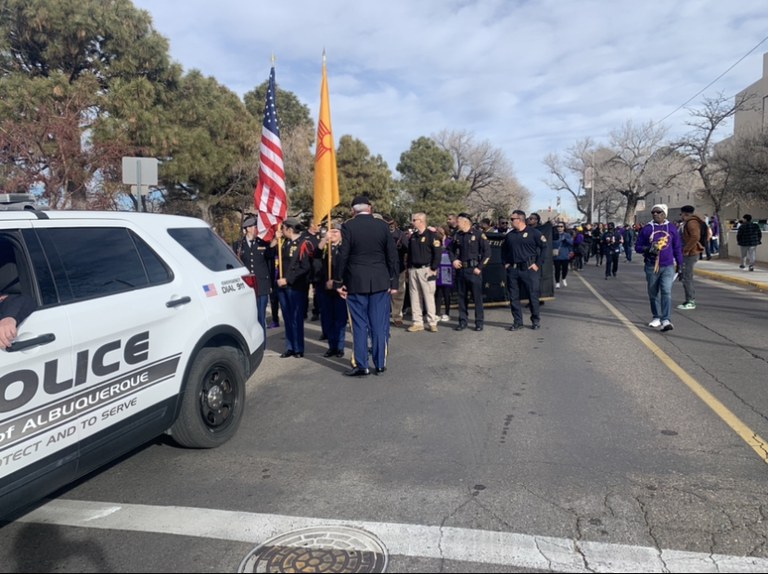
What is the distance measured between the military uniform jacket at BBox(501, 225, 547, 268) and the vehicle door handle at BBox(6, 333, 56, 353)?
752 cm

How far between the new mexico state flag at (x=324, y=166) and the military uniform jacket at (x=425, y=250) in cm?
173

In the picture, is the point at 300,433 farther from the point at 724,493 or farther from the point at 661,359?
the point at 661,359

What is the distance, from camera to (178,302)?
405 centimetres

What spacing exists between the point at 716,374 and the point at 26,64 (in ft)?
64.9

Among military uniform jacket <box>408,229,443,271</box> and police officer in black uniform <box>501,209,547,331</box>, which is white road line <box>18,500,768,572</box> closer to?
military uniform jacket <box>408,229,443,271</box>

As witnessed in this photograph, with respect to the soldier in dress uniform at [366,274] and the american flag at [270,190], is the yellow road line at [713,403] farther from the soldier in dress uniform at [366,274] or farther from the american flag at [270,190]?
the american flag at [270,190]

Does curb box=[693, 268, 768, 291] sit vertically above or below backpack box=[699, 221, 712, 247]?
below

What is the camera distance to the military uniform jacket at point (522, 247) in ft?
30.9

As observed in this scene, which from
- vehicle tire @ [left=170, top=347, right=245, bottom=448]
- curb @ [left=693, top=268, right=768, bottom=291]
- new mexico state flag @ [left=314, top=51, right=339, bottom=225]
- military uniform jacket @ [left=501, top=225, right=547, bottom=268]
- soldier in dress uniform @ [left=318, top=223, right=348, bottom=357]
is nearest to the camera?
vehicle tire @ [left=170, top=347, right=245, bottom=448]

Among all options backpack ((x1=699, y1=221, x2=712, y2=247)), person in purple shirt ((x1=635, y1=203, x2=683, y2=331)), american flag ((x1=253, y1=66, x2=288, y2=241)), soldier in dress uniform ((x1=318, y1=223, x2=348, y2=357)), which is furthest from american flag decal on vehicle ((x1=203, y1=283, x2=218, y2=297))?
backpack ((x1=699, y1=221, x2=712, y2=247))

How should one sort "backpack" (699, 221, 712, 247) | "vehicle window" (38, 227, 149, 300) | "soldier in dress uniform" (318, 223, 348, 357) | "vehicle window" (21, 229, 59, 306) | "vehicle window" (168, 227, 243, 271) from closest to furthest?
A: "vehicle window" (21, 229, 59, 306)
"vehicle window" (38, 227, 149, 300)
"vehicle window" (168, 227, 243, 271)
"soldier in dress uniform" (318, 223, 348, 357)
"backpack" (699, 221, 712, 247)

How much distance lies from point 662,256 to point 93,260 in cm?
800

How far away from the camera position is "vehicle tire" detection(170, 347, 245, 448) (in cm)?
415

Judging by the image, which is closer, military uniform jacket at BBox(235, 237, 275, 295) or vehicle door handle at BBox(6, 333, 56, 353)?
vehicle door handle at BBox(6, 333, 56, 353)
